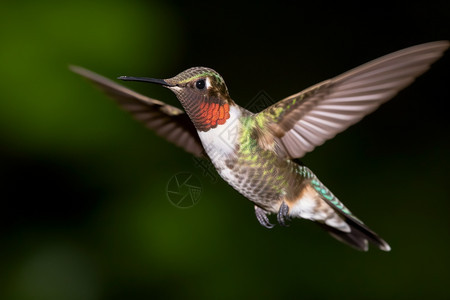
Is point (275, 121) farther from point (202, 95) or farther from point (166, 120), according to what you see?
point (166, 120)

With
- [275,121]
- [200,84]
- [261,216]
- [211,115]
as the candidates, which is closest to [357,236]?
[261,216]

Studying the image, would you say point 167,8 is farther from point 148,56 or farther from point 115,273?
point 115,273

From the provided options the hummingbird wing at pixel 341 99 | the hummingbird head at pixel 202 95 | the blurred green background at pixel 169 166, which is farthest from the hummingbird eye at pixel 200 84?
the blurred green background at pixel 169 166

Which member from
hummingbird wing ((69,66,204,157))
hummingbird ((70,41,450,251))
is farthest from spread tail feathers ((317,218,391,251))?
hummingbird wing ((69,66,204,157))

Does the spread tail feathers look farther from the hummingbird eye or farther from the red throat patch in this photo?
the hummingbird eye

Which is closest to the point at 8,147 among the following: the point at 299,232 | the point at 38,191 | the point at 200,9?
the point at 38,191

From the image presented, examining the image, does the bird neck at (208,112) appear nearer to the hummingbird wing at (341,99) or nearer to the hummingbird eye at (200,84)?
the hummingbird eye at (200,84)
